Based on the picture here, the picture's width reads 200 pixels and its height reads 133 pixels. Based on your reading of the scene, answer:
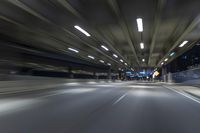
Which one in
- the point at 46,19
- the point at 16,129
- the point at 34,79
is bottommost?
the point at 16,129

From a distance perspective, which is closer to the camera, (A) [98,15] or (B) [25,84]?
(A) [98,15]

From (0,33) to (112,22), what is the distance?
1255 centimetres

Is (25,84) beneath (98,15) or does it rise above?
beneath

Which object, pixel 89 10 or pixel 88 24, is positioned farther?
pixel 88 24

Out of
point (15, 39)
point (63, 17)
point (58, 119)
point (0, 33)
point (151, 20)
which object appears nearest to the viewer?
point (58, 119)

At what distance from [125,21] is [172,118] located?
11.1 metres

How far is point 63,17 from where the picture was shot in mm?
17484

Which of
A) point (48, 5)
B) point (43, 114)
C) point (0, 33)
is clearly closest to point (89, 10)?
point (48, 5)

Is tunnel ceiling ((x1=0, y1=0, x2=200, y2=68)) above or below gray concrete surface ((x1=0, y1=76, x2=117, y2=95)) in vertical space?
above

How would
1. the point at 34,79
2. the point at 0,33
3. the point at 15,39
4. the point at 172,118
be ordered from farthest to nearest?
the point at 34,79 < the point at 15,39 < the point at 0,33 < the point at 172,118

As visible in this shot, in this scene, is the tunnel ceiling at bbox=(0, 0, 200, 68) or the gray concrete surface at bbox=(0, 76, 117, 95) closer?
the tunnel ceiling at bbox=(0, 0, 200, 68)

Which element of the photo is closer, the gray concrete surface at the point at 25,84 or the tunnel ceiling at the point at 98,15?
the tunnel ceiling at the point at 98,15

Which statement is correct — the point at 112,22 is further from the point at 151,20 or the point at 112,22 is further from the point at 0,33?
the point at 0,33

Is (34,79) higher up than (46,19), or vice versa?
(46,19)
